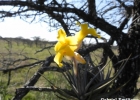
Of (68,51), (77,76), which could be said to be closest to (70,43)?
(68,51)

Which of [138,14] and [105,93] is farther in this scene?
[138,14]

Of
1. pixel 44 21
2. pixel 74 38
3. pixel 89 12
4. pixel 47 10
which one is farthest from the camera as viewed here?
pixel 44 21

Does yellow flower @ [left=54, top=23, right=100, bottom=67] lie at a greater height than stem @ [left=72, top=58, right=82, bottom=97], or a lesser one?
greater

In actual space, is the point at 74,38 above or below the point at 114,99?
above

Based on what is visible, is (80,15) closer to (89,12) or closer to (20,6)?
(89,12)

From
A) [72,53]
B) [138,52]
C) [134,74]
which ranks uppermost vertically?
[72,53]

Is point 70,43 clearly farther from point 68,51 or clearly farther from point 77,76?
Result: point 77,76

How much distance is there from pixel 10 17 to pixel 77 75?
361cm

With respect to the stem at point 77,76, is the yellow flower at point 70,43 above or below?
above

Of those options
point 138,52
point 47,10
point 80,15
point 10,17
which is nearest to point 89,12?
point 80,15

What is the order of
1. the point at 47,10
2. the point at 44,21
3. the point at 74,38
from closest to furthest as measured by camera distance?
the point at 74,38 < the point at 47,10 < the point at 44,21

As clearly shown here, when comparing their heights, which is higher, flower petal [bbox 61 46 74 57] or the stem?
flower petal [bbox 61 46 74 57]

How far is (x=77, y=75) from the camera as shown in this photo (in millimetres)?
996

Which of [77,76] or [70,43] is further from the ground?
[70,43]
